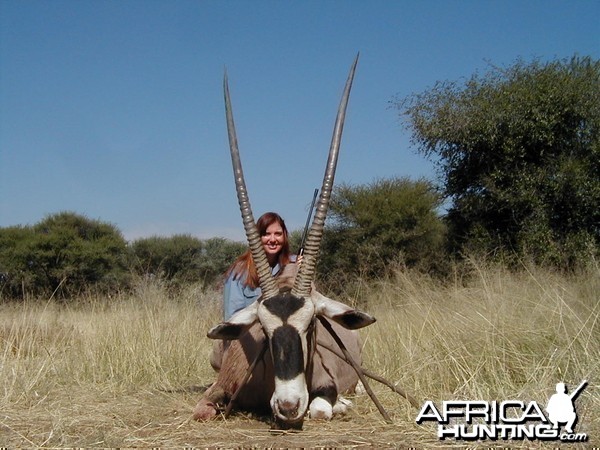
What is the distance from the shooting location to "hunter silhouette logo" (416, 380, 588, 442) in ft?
12.0

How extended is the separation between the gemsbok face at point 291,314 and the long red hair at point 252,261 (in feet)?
3.22

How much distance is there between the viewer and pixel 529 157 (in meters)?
14.2

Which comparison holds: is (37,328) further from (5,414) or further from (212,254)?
(212,254)

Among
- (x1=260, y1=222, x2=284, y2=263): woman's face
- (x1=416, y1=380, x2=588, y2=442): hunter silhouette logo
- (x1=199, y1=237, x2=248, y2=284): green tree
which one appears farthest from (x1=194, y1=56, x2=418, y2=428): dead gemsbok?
(x1=199, y1=237, x2=248, y2=284): green tree

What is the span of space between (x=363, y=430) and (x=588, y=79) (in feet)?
40.0

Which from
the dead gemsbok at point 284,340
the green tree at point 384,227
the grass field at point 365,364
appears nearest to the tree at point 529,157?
the green tree at point 384,227

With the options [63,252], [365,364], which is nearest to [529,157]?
[365,364]

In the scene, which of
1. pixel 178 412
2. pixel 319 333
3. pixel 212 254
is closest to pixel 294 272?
pixel 319 333

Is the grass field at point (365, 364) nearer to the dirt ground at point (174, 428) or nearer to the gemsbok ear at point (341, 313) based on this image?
the dirt ground at point (174, 428)

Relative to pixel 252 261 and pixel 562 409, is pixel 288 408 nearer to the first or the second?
pixel 562 409

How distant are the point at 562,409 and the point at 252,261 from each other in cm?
249

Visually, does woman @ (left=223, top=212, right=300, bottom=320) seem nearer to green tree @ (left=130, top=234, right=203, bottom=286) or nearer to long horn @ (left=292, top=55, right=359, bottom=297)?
long horn @ (left=292, top=55, right=359, bottom=297)

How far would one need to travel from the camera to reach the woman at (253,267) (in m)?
5.43

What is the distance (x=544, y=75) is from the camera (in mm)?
14398
